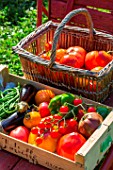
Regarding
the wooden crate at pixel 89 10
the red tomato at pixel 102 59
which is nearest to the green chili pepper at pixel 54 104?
the red tomato at pixel 102 59

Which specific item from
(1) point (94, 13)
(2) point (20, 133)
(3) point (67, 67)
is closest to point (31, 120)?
(2) point (20, 133)

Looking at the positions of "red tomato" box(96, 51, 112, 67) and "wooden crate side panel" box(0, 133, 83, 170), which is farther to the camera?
"red tomato" box(96, 51, 112, 67)

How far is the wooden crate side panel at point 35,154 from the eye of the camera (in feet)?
4.88

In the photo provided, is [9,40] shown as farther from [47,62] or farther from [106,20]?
[47,62]

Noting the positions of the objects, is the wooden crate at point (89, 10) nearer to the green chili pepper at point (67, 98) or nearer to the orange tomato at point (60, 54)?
the orange tomato at point (60, 54)

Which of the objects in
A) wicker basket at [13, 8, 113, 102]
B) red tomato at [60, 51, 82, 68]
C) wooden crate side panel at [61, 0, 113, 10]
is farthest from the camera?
wooden crate side panel at [61, 0, 113, 10]

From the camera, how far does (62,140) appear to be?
153 centimetres

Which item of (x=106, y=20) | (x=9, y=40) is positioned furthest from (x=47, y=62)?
(x=9, y=40)

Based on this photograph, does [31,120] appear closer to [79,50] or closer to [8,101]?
[8,101]

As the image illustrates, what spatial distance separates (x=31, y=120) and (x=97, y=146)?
312 mm

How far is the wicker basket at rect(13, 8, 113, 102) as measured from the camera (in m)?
1.77

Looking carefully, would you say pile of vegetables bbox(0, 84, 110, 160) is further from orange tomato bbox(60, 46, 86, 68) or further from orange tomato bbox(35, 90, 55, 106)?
orange tomato bbox(60, 46, 86, 68)

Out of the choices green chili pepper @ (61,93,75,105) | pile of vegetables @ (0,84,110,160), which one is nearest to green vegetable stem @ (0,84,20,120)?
pile of vegetables @ (0,84,110,160)

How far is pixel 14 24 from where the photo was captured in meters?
4.13
